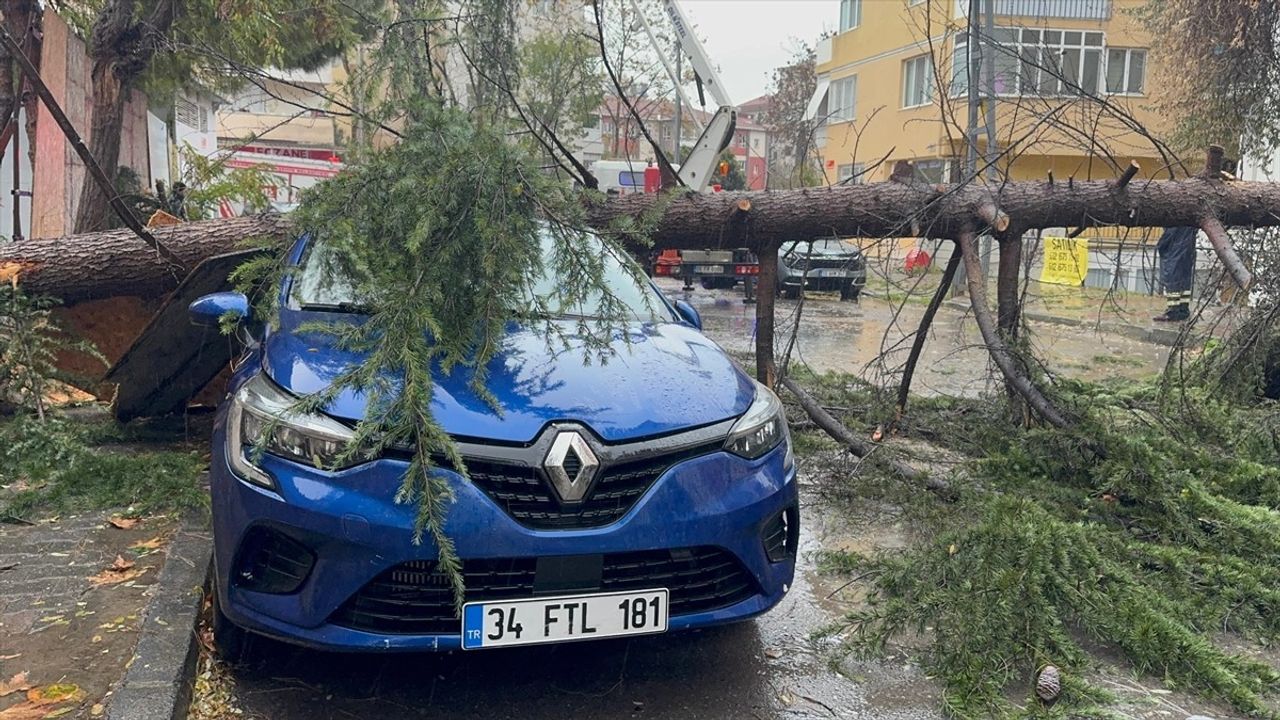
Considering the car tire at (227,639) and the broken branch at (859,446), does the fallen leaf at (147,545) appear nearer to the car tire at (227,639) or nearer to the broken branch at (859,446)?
the car tire at (227,639)

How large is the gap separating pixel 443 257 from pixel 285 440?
3.29ft

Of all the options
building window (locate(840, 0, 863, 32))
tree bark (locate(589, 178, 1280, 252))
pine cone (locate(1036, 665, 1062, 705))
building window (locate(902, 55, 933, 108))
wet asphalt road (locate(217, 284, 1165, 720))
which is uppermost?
building window (locate(840, 0, 863, 32))

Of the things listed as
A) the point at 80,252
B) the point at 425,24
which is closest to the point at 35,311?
the point at 80,252

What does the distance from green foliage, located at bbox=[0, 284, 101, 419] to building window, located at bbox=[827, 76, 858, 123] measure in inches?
1258

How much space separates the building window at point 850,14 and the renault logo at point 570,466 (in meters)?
34.5

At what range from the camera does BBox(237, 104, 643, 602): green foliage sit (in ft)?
11.1

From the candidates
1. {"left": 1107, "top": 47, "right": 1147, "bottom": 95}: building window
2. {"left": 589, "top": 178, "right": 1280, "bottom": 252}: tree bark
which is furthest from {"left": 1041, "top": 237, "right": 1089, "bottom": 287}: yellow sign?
{"left": 589, "top": 178, "right": 1280, "bottom": 252}: tree bark

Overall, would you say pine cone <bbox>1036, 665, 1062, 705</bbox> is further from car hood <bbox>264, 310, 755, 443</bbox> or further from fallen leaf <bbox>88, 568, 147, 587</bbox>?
fallen leaf <bbox>88, 568, 147, 587</bbox>

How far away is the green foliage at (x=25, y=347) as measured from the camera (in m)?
5.86

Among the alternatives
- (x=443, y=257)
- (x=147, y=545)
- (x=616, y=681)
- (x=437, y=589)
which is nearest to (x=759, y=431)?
(x=616, y=681)

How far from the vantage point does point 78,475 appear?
5188 mm

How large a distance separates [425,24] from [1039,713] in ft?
16.3

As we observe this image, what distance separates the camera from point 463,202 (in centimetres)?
385

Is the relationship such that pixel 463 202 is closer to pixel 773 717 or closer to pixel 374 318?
pixel 374 318
